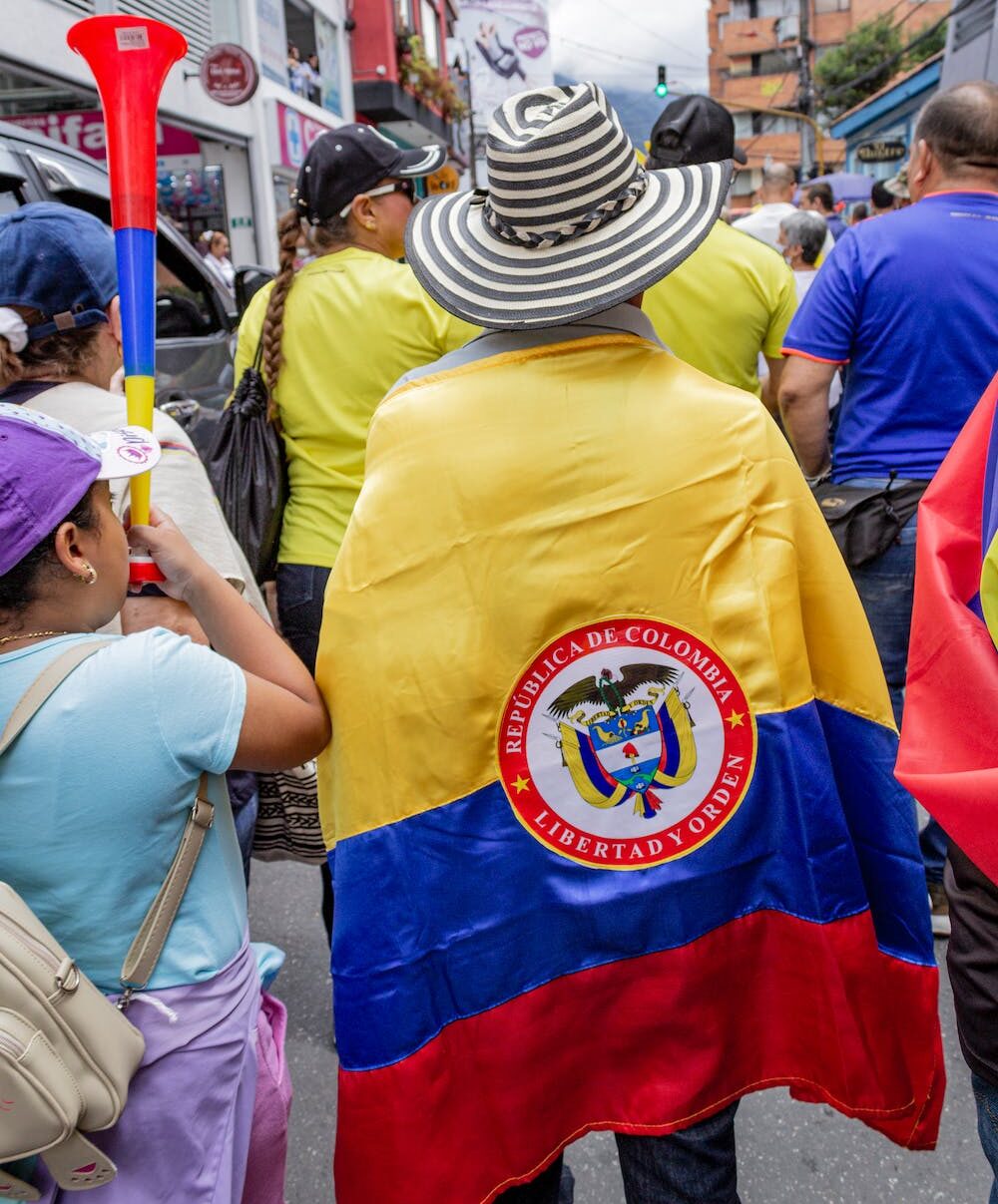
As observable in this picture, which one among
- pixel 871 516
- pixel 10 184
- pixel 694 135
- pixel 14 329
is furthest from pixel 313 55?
pixel 14 329

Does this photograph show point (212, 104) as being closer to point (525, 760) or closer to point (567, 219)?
point (567, 219)

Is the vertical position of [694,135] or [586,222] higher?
→ [694,135]

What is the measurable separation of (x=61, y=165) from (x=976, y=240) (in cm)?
379

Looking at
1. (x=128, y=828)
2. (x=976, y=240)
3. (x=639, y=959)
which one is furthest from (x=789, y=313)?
(x=128, y=828)

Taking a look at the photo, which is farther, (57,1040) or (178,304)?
(178,304)

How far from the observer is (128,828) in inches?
54.0

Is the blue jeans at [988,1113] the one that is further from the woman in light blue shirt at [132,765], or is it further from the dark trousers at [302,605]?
the dark trousers at [302,605]

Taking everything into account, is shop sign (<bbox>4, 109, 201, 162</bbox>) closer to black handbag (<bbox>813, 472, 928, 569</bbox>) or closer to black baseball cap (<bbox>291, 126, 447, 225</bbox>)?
black baseball cap (<bbox>291, 126, 447, 225</bbox>)

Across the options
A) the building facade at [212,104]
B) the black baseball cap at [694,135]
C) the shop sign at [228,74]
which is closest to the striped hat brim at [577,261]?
the black baseball cap at [694,135]

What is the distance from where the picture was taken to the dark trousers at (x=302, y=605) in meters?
2.70

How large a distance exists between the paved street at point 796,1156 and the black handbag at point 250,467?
131cm

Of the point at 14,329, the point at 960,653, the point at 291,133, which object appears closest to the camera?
the point at 960,653

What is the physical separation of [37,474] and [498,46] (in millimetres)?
22645

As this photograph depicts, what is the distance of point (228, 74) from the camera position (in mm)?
13242
